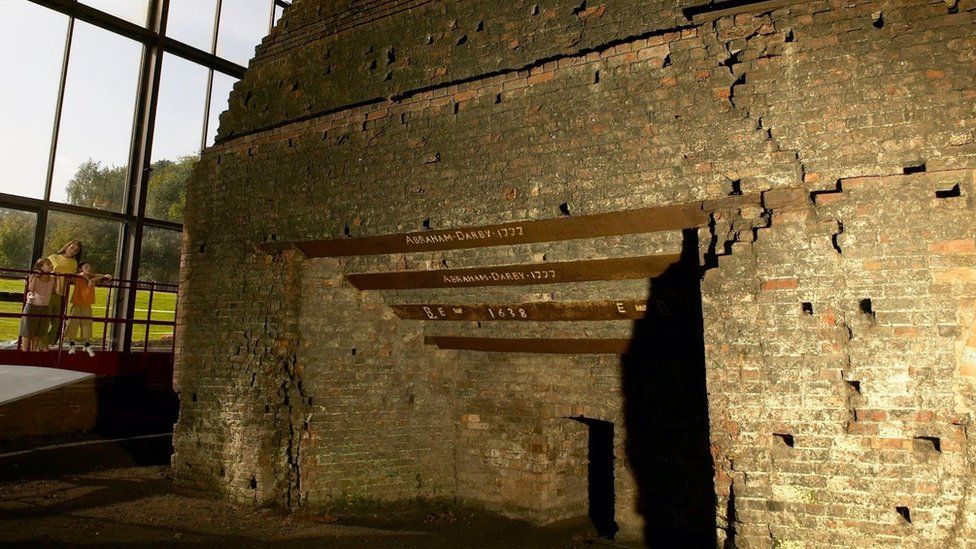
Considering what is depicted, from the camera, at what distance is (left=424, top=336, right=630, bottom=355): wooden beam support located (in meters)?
5.09

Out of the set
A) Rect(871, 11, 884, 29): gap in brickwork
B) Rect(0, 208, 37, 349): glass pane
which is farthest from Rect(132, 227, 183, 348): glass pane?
Rect(871, 11, 884, 29): gap in brickwork

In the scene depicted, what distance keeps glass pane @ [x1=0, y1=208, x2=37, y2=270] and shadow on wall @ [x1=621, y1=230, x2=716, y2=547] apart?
963 centimetres

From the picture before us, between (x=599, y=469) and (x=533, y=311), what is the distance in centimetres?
204

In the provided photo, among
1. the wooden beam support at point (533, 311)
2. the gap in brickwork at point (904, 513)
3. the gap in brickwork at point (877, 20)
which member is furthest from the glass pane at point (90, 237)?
the gap in brickwork at point (904, 513)

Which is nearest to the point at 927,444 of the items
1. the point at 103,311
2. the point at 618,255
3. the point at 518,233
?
the point at 618,255

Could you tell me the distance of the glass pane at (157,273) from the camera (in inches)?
424

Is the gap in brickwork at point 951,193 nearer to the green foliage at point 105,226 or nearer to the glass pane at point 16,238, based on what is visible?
the green foliage at point 105,226

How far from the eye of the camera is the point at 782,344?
3.28 m

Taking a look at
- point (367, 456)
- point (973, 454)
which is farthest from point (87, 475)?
point (973, 454)

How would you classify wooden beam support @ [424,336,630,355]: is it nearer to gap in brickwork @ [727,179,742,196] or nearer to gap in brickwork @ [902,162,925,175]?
gap in brickwork @ [727,179,742,196]

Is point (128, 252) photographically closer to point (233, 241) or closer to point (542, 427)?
point (233, 241)

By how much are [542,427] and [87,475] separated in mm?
5440

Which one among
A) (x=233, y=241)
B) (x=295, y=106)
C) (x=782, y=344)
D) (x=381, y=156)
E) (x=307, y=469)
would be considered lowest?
(x=307, y=469)

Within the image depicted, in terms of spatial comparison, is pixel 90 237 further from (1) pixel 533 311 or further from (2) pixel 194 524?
(1) pixel 533 311
